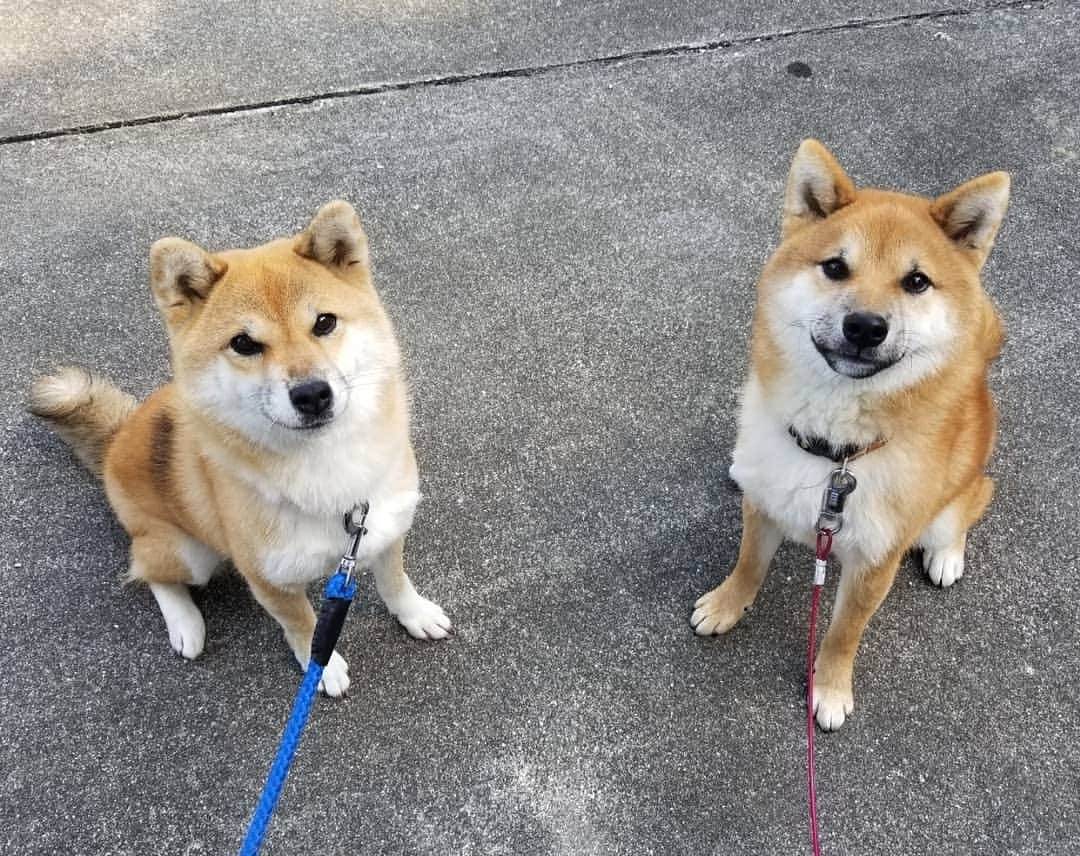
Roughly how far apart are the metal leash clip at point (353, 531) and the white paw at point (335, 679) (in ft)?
1.60

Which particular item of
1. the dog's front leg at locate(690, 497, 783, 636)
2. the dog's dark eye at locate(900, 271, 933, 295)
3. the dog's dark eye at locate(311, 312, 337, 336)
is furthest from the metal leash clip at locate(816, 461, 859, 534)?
the dog's dark eye at locate(311, 312, 337, 336)

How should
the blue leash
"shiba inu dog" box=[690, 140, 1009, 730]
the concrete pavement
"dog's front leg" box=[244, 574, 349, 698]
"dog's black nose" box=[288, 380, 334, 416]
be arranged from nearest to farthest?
the blue leash, "dog's black nose" box=[288, 380, 334, 416], "shiba inu dog" box=[690, 140, 1009, 730], "dog's front leg" box=[244, 574, 349, 698], the concrete pavement

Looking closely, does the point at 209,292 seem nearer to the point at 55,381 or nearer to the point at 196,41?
the point at 55,381

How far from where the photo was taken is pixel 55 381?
256cm

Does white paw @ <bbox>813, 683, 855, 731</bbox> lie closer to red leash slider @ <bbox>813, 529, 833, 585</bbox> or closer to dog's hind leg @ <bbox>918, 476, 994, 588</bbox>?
red leash slider @ <bbox>813, 529, 833, 585</bbox>

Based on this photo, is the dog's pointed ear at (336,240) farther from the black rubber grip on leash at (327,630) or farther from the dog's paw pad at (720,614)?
the dog's paw pad at (720,614)

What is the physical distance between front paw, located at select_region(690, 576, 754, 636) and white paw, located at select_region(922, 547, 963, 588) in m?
0.59

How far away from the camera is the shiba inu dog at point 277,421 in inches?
72.7

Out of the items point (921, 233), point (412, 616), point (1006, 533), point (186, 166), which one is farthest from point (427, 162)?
point (1006, 533)

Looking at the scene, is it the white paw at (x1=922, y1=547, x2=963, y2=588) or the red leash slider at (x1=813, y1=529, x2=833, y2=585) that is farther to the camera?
the white paw at (x1=922, y1=547, x2=963, y2=588)

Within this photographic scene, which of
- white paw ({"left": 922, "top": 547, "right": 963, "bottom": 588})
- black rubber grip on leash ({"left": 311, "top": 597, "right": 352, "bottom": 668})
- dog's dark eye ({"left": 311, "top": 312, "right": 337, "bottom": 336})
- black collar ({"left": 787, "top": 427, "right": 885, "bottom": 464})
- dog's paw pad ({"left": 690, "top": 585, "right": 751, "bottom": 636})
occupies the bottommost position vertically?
dog's paw pad ({"left": 690, "top": 585, "right": 751, "bottom": 636})

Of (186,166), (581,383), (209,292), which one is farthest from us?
(186,166)

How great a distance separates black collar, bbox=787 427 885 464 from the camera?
199cm

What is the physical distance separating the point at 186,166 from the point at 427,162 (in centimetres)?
115
